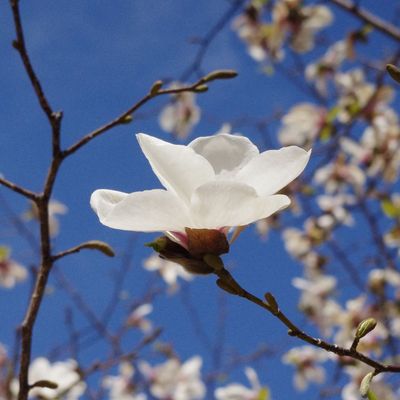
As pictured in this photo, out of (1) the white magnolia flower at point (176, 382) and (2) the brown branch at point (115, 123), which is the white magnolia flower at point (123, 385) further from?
(2) the brown branch at point (115, 123)

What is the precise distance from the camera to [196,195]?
0.55 meters

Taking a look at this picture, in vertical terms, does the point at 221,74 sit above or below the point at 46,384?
above

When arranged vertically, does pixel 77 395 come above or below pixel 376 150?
below

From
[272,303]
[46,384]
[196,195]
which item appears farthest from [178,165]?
[46,384]

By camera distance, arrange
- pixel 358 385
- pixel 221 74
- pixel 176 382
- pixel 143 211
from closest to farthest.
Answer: pixel 143 211
pixel 221 74
pixel 358 385
pixel 176 382

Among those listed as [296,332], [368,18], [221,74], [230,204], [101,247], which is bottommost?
[296,332]

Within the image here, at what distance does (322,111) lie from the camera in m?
3.12

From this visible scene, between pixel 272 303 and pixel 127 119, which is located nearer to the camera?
pixel 272 303

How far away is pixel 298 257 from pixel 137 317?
3.46 feet

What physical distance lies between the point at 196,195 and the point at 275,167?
0.08m

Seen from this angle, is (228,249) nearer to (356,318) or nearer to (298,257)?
(356,318)

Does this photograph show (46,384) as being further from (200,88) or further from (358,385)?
(358,385)

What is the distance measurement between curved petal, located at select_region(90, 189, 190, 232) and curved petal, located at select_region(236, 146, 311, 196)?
0.07 m

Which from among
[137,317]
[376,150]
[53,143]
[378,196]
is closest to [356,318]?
[378,196]
